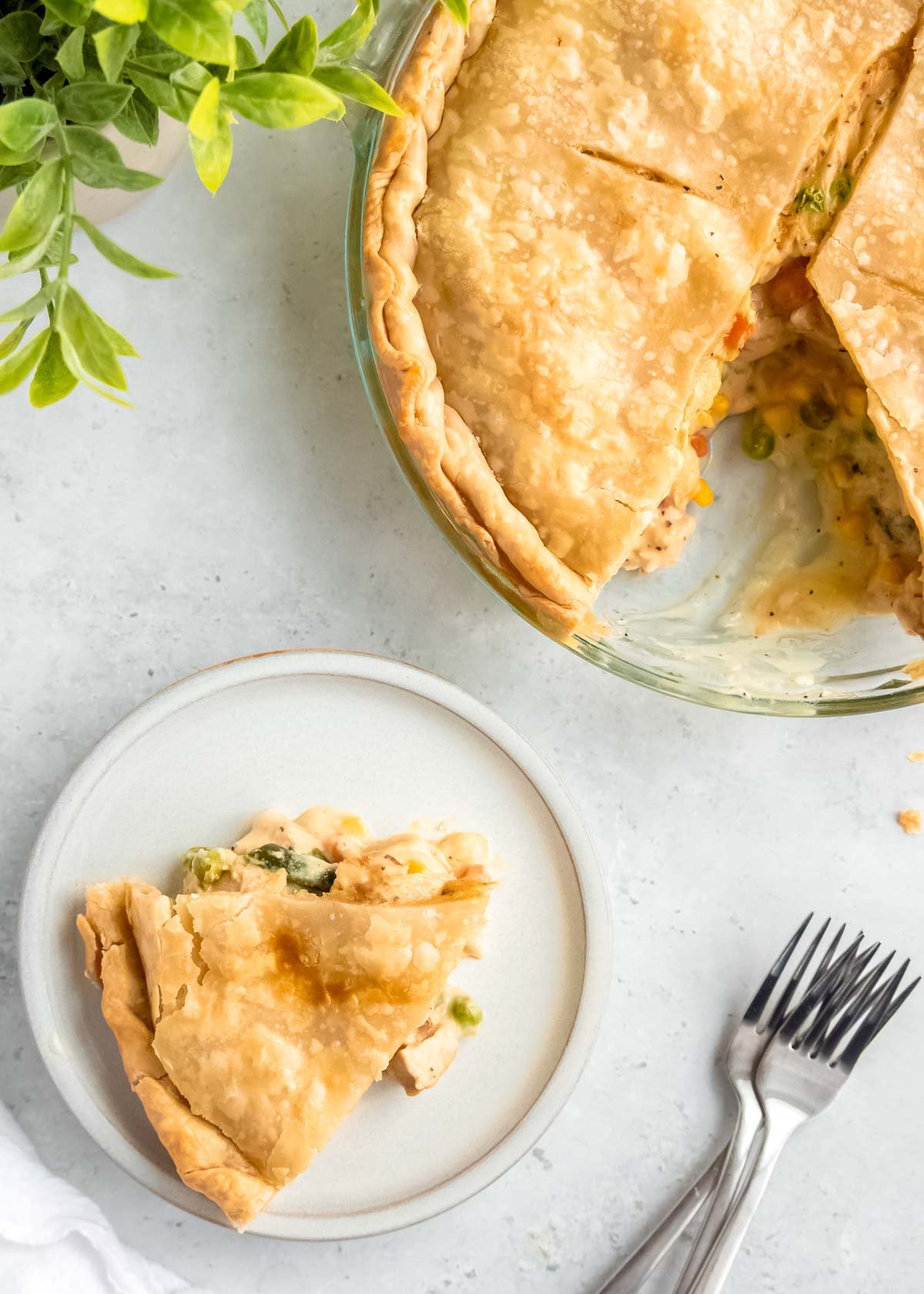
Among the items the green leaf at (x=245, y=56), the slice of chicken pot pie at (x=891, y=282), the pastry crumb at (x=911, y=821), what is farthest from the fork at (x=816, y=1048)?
the green leaf at (x=245, y=56)

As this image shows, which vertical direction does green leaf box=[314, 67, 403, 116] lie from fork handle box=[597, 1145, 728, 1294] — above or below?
above

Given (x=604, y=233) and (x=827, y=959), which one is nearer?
(x=604, y=233)

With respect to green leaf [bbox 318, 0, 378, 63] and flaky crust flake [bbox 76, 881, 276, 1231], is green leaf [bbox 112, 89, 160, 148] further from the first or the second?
flaky crust flake [bbox 76, 881, 276, 1231]

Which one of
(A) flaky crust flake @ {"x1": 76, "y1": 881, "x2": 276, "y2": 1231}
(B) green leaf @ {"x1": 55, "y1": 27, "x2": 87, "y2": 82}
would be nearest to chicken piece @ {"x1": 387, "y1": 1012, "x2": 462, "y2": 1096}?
(A) flaky crust flake @ {"x1": 76, "y1": 881, "x2": 276, "y2": 1231}

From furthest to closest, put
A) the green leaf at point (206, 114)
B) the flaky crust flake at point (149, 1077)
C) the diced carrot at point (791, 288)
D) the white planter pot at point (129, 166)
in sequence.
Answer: the diced carrot at point (791, 288) < the flaky crust flake at point (149, 1077) < the white planter pot at point (129, 166) < the green leaf at point (206, 114)

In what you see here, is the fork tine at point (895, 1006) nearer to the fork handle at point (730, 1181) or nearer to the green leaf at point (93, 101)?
the fork handle at point (730, 1181)

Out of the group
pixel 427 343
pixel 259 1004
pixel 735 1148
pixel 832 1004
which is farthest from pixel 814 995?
pixel 427 343

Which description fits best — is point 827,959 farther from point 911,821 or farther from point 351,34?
point 351,34
